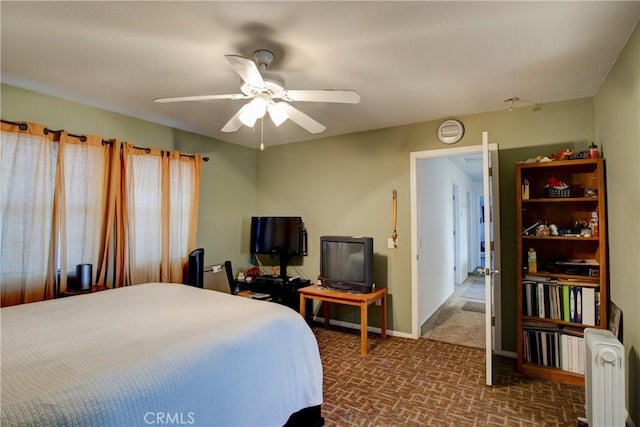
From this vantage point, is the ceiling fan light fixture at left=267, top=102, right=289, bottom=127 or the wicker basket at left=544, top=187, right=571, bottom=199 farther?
the wicker basket at left=544, top=187, right=571, bottom=199

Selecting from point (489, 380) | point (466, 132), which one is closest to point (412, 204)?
point (466, 132)

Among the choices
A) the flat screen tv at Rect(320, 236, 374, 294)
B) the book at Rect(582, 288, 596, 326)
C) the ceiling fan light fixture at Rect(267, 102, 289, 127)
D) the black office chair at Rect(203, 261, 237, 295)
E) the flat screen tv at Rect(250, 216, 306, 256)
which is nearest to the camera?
the ceiling fan light fixture at Rect(267, 102, 289, 127)

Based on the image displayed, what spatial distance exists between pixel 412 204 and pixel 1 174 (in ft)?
11.9

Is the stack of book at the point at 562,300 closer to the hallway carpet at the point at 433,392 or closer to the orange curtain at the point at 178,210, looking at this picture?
the hallway carpet at the point at 433,392

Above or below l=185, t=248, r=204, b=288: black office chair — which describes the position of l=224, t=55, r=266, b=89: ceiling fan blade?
above

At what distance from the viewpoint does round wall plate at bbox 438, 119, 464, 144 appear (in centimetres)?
328

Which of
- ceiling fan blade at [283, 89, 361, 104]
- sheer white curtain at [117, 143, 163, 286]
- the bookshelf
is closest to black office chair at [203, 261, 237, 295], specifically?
sheer white curtain at [117, 143, 163, 286]

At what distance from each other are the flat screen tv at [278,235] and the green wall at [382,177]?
230 millimetres

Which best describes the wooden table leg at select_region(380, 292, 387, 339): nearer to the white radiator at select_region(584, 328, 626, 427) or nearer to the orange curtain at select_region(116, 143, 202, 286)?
the white radiator at select_region(584, 328, 626, 427)

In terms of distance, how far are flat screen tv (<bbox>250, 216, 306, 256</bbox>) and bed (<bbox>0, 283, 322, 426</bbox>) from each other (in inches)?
75.1

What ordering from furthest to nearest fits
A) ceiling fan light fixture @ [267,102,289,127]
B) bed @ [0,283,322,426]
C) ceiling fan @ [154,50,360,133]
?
ceiling fan light fixture @ [267,102,289,127] < ceiling fan @ [154,50,360,133] < bed @ [0,283,322,426]

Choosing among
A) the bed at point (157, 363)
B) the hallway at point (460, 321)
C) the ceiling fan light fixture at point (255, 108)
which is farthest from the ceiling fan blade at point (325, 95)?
the hallway at point (460, 321)

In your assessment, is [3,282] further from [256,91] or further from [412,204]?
[412,204]

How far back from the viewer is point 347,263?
3.52 m
